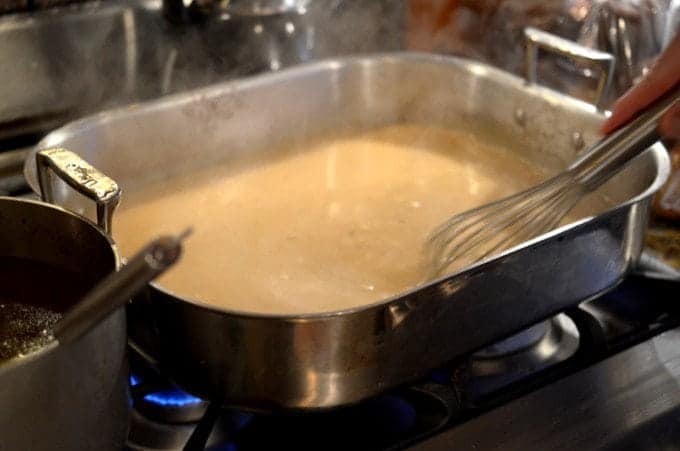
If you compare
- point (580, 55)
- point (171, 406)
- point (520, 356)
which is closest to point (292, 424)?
point (171, 406)

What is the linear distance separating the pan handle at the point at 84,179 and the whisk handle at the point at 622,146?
0.34m

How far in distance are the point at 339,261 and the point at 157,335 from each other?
229 mm

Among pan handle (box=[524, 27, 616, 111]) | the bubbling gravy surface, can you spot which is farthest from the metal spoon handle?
pan handle (box=[524, 27, 616, 111])

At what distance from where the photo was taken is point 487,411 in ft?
1.77

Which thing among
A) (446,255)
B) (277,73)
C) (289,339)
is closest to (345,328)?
(289,339)

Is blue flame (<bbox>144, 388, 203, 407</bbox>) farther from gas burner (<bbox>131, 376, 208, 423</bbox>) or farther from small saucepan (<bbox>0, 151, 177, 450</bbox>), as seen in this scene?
small saucepan (<bbox>0, 151, 177, 450</bbox>)

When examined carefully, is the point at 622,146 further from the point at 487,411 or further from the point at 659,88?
the point at 487,411

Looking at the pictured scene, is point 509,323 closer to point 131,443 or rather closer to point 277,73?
point 131,443

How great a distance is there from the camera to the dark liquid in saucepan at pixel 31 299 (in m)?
0.41

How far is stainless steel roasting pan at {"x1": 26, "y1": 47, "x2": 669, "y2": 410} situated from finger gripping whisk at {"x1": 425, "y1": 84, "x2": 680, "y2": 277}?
0.04m

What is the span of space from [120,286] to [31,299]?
0.14m

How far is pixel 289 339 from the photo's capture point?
45 cm

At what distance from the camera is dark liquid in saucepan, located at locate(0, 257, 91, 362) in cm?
41

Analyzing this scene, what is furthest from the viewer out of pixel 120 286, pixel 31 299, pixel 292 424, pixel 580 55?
pixel 580 55
